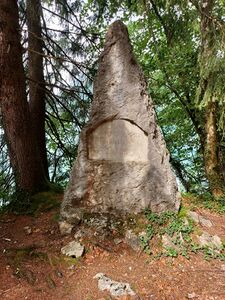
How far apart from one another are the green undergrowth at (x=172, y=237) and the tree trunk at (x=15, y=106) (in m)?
2.37

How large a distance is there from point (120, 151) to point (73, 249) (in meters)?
1.60

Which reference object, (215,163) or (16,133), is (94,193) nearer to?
(16,133)

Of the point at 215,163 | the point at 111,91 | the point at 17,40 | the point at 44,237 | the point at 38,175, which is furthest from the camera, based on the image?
the point at 215,163

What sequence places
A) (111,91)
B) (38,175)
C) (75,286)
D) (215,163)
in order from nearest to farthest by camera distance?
(75,286)
(111,91)
(38,175)
(215,163)

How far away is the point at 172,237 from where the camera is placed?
4277 mm

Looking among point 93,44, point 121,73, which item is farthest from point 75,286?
point 93,44

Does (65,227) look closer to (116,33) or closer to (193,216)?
(193,216)

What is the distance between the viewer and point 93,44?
7.29 m

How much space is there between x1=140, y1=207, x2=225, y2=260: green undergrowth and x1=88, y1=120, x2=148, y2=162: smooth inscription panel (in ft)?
3.02

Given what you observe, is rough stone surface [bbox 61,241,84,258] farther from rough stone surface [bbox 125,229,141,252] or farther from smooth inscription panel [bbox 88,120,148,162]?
smooth inscription panel [bbox 88,120,148,162]

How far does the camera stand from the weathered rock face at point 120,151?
177 inches

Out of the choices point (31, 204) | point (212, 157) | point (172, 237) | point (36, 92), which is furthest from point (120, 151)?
point (36, 92)

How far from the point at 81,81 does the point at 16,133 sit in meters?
2.46

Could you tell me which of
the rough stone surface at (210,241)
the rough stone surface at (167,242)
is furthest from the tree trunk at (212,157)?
the rough stone surface at (167,242)
